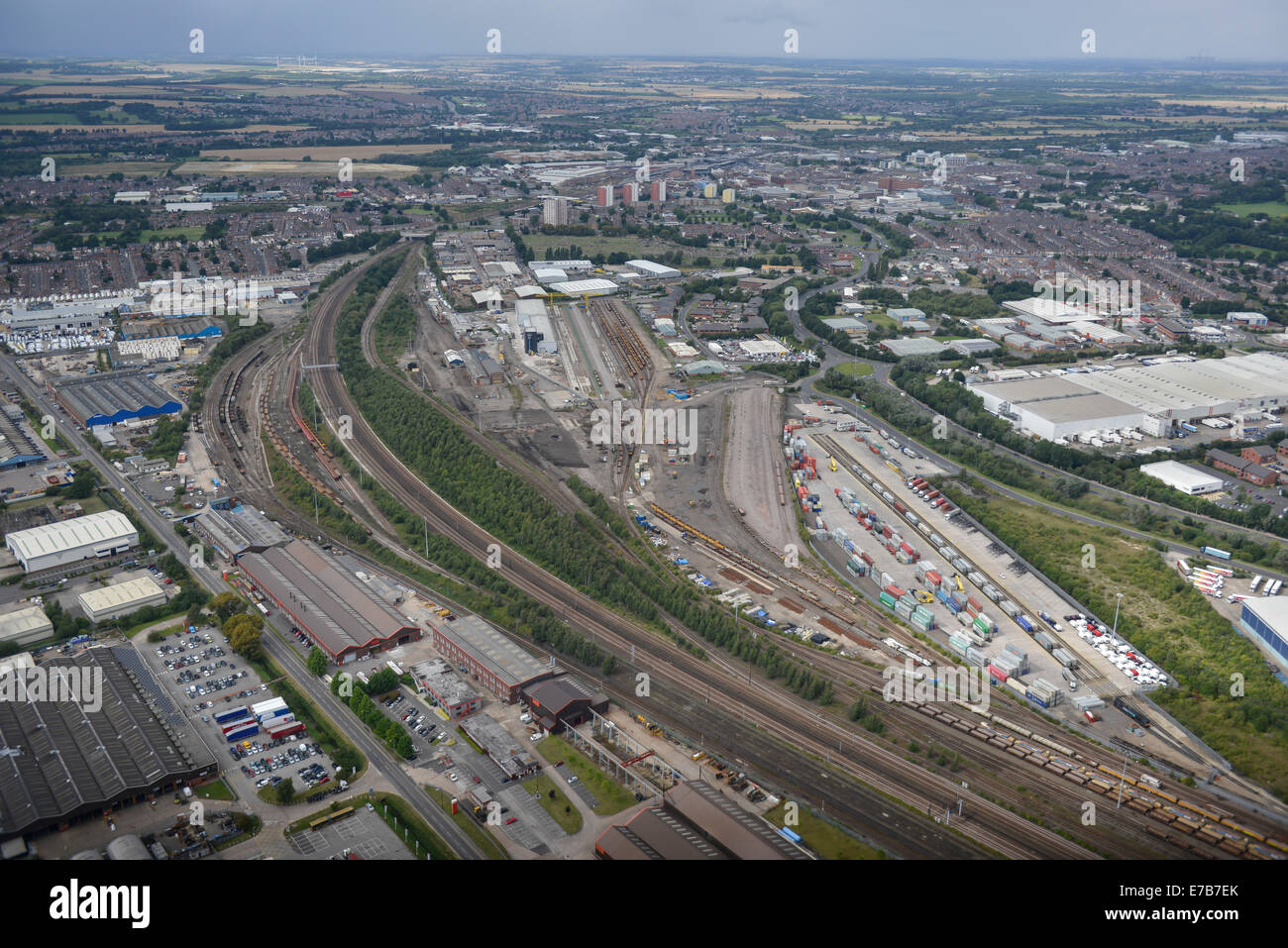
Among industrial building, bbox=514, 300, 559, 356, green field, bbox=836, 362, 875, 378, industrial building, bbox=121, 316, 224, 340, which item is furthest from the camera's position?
industrial building, bbox=121, 316, 224, 340

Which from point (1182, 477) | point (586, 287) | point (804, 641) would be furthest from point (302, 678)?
point (586, 287)

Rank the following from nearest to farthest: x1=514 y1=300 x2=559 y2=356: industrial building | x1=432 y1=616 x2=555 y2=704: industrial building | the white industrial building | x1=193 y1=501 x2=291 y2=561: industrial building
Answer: x1=432 y1=616 x2=555 y2=704: industrial building
x1=193 y1=501 x2=291 y2=561: industrial building
the white industrial building
x1=514 y1=300 x2=559 y2=356: industrial building

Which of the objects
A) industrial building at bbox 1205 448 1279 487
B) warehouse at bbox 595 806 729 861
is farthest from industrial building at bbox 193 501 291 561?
industrial building at bbox 1205 448 1279 487

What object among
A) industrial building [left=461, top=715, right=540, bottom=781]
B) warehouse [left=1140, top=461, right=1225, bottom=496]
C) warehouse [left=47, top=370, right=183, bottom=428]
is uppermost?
warehouse [left=47, top=370, right=183, bottom=428]

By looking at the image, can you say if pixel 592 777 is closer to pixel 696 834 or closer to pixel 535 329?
pixel 696 834

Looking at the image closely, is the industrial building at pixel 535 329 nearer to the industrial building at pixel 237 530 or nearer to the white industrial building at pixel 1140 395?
the industrial building at pixel 237 530

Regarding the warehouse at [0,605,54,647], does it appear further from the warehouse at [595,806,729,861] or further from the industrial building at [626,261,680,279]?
the industrial building at [626,261,680,279]

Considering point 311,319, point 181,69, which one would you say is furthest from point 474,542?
point 181,69

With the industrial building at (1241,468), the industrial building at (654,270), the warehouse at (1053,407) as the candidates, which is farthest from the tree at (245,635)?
the industrial building at (654,270)
